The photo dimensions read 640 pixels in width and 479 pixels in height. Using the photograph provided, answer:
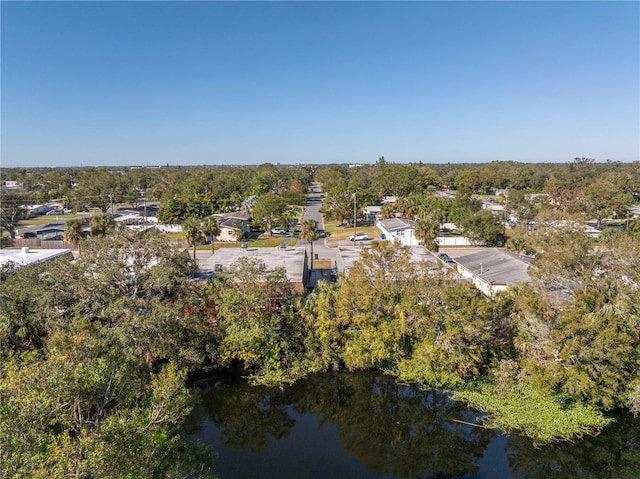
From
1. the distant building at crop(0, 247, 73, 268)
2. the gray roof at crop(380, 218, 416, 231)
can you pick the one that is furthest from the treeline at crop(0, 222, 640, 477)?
the gray roof at crop(380, 218, 416, 231)

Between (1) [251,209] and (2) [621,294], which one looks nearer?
(2) [621,294]

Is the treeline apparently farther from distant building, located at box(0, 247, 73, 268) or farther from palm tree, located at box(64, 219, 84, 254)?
palm tree, located at box(64, 219, 84, 254)

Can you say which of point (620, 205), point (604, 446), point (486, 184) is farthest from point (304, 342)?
point (486, 184)

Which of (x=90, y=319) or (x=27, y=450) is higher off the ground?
(x=27, y=450)

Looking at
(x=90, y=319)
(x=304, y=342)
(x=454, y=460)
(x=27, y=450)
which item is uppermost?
(x=27, y=450)

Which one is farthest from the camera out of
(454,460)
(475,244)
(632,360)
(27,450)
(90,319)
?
(475,244)

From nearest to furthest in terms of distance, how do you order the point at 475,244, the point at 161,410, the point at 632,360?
the point at 161,410
the point at 632,360
the point at 475,244

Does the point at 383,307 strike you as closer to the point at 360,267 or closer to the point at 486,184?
the point at 360,267
